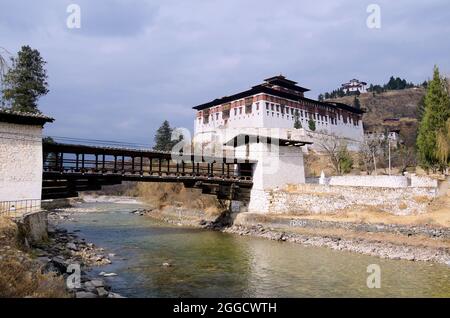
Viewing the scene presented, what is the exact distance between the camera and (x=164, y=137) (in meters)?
76.5

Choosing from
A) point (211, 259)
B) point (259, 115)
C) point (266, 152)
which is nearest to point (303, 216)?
point (266, 152)

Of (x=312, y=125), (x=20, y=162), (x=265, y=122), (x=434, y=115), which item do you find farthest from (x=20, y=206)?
(x=312, y=125)

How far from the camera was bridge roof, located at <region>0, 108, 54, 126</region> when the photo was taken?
2031 centimetres

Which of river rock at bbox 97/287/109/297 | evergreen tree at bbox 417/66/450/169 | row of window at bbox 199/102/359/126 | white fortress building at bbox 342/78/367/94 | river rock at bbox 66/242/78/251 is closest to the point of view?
river rock at bbox 97/287/109/297

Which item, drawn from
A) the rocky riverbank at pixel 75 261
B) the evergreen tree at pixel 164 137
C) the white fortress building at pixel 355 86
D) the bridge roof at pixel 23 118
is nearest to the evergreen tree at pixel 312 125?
the evergreen tree at pixel 164 137

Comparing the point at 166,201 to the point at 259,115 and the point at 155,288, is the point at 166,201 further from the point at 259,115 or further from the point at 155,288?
the point at 155,288

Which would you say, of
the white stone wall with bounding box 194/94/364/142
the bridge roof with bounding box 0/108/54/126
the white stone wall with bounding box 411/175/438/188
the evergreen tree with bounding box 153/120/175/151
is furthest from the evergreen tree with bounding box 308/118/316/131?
the bridge roof with bounding box 0/108/54/126

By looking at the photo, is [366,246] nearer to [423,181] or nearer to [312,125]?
[423,181]

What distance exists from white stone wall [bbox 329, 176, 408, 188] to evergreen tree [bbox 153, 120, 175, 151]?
43813 mm

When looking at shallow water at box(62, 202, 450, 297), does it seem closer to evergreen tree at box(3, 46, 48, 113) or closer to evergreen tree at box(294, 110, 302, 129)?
evergreen tree at box(3, 46, 48, 113)

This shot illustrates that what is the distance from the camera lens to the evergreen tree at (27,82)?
35812 millimetres

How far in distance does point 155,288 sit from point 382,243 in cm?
1536

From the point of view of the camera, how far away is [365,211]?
27906mm

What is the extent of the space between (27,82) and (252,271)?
31103 millimetres
